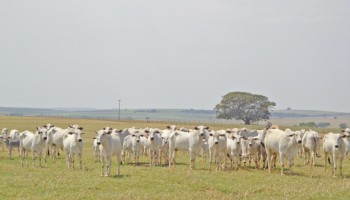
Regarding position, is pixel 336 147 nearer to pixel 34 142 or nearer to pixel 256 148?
pixel 256 148

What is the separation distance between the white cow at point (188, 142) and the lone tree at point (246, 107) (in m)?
111

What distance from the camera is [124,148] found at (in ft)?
109

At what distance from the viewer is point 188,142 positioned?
31.7m

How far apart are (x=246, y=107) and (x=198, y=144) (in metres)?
113

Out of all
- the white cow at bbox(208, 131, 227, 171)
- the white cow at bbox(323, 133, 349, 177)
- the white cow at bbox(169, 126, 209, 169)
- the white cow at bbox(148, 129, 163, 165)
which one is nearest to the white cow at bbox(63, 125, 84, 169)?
the white cow at bbox(148, 129, 163, 165)

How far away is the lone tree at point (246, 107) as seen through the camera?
142 m

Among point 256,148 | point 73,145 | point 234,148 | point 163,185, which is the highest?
point 73,145

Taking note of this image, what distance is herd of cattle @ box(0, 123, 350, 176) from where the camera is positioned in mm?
27906

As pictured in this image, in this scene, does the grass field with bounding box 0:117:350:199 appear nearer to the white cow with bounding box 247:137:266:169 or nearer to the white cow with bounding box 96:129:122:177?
the white cow with bounding box 96:129:122:177

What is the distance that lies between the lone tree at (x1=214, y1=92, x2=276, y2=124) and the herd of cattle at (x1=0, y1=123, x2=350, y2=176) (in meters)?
106

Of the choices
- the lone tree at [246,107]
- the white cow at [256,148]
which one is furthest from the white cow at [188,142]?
the lone tree at [246,107]

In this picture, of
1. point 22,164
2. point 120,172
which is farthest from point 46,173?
point 22,164

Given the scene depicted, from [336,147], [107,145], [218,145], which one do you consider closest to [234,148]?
[218,145]

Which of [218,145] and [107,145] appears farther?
[218,145]
